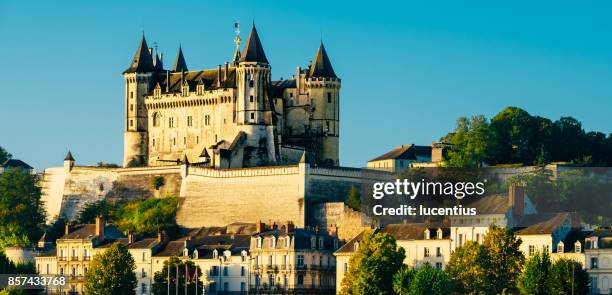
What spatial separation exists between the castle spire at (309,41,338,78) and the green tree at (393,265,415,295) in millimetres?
33172

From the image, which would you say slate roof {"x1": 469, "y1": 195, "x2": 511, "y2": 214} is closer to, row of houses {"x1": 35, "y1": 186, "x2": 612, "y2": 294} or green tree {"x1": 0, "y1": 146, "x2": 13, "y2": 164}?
row of houses {"x1": 35, "y1": 186, "x2": 612, "y2": 294}

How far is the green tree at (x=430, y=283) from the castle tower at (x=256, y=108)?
102 feet

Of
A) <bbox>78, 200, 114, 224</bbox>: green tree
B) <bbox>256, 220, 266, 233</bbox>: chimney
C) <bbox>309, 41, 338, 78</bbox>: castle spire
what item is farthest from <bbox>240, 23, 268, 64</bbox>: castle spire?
<bbox>256, 220, 266, 233</bbox>: chimney

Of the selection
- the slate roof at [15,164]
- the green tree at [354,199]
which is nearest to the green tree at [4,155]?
the slate roof at [15,164]

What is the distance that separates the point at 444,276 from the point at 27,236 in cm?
4182

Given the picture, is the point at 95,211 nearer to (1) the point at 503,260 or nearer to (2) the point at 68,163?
(2) the point at 68,163

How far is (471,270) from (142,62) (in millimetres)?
45382

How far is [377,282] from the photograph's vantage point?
98.6 meters

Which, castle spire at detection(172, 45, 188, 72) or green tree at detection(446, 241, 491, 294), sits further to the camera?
castle spire at detection(172, 45, 188, 72)

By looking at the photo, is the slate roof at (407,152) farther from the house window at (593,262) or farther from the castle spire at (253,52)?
the house window at (593,262)

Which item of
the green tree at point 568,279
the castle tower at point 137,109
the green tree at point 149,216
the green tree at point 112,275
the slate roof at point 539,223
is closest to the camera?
the green tree at point 568,279

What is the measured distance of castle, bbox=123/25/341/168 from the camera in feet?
414

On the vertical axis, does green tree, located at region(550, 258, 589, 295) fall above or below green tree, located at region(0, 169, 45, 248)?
below

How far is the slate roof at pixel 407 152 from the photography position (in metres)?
143
